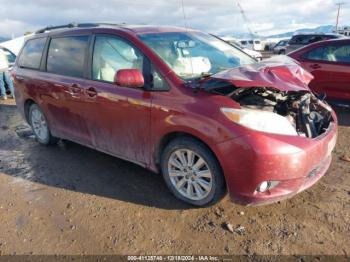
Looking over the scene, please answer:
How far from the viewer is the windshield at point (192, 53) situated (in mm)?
3658

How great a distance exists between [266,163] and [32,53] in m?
4.24

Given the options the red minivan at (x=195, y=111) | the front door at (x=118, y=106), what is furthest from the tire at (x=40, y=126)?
the front door at (x=118, y=106)

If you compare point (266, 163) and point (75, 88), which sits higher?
point (75, 88)

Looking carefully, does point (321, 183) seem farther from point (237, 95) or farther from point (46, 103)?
point (46, 103)

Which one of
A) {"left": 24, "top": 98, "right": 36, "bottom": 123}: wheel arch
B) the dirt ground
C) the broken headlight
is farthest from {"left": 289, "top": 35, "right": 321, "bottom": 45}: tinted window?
the broken headlight

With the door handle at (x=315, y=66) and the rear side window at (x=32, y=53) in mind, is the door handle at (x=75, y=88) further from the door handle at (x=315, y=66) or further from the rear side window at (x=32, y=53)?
the door handle at (x=315, y=66)

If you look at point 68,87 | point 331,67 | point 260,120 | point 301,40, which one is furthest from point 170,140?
point 301,40

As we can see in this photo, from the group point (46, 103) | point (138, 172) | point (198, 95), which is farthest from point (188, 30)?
point (46, 103)

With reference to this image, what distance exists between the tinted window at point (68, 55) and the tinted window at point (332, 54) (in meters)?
4.74

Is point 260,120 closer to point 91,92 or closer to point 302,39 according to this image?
point 91,92

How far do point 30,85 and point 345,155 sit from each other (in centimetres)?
473

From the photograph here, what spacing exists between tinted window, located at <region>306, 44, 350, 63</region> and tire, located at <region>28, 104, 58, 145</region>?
5181 mm

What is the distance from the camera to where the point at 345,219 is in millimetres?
3244

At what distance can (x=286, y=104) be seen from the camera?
11.4ft
